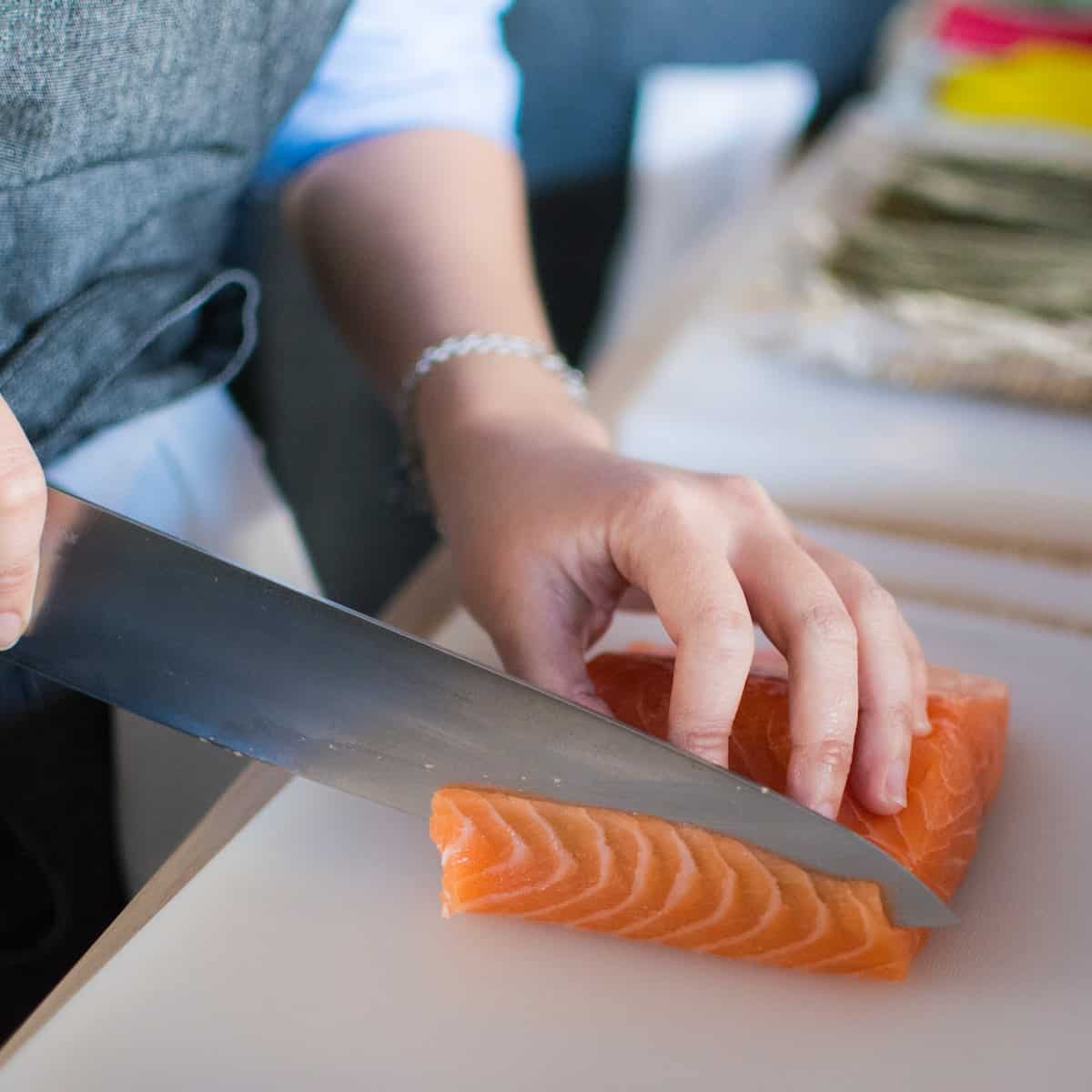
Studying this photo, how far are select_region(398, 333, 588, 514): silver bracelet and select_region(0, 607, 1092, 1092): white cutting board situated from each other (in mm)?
342

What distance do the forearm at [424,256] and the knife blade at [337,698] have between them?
250mm

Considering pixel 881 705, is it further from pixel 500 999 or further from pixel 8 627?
pixel 8 627

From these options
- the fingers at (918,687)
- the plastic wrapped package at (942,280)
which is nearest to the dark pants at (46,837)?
the fingers at (918,687)

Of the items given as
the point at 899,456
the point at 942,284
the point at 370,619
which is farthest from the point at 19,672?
the point at 942,284

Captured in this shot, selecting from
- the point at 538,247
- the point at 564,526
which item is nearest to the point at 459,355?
the point at 564,526

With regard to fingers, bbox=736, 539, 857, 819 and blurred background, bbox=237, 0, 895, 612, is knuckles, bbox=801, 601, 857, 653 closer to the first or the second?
fingers, bbox=736, 539, 857, 819

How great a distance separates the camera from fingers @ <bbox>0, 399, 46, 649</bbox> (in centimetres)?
60

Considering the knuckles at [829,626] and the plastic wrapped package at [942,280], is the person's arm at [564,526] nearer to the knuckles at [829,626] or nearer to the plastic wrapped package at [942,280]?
the knuckles at [829,626]

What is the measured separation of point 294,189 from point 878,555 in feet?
1.99

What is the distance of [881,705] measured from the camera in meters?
0.74

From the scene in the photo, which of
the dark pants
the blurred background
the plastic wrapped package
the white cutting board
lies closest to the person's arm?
the white cutting board

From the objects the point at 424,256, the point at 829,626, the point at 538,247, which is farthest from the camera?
the point at 538,247

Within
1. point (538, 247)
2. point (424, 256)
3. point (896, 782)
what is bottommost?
point (538, 247)

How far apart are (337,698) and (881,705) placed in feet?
1.04
